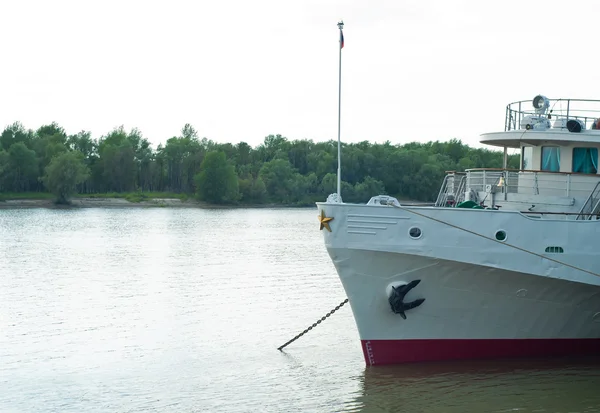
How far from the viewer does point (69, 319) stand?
2059cm

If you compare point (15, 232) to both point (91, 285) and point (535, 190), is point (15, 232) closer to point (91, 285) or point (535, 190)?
point (91, 285)

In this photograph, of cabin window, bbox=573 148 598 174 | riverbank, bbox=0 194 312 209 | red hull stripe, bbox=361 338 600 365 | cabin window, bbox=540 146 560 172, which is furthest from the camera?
riverbank, bbox=0 194 312 209

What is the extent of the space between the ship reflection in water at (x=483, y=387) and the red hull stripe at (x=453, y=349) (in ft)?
0.45

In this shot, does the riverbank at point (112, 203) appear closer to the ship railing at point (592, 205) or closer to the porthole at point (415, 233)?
the porthole at point (415, 233)

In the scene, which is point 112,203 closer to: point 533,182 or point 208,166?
point 208,166

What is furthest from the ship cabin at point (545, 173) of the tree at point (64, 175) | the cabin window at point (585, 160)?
the tree at point (64, 175)

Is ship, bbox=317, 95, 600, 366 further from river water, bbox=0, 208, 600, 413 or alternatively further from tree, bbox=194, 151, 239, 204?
tree, bbox=194, 151, 239, 204

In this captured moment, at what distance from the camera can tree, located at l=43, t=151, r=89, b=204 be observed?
93500 millimetres

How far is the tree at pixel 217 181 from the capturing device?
3994 inches

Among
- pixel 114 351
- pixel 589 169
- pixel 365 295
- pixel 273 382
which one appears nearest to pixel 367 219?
pixel 365 295

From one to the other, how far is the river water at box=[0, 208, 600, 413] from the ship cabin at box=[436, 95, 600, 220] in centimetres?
301

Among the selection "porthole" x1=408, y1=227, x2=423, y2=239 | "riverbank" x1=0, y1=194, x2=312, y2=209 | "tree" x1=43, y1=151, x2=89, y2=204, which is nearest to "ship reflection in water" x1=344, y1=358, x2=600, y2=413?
"porthole" x1=408, y1=227, x2=423, y2=239

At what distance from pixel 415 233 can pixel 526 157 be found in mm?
4322

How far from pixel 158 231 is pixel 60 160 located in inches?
1731
